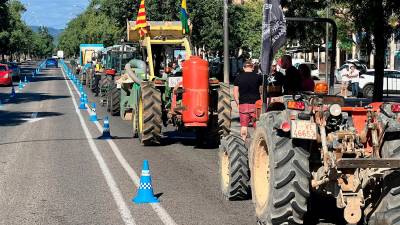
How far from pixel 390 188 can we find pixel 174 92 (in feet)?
26.3

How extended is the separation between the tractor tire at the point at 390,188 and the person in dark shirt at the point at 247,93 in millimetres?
5392

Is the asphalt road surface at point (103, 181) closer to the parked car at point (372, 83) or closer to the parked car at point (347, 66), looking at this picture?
the parked car at point (372, 83)

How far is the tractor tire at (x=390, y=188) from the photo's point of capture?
5.67 metres

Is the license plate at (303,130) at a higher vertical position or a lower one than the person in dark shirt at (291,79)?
lower

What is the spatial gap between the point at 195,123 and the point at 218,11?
101 feet

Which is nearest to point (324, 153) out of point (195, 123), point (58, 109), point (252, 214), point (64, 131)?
point (252, 214)

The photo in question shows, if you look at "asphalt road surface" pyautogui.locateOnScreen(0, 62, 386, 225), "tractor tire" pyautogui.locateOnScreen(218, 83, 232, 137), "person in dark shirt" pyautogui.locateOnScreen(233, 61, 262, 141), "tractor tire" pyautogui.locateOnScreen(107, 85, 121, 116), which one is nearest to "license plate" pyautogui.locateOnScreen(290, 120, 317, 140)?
"asphalt road surface" pyautogui.locateOnScreen(0, 62, 386, 225)

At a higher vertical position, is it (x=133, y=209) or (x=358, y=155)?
Result: (x=358, y=155)

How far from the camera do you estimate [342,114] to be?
640 cm

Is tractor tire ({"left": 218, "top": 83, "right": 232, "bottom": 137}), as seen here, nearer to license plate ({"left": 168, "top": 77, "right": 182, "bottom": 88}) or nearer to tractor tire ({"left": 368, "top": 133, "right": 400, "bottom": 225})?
license plate ({"left": 168, "top": 77, "right": 182, "bottom": 88})

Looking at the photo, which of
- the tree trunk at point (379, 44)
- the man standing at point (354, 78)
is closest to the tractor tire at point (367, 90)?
the man standing at point (354, 78)

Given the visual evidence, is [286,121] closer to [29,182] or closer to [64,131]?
[29,182]

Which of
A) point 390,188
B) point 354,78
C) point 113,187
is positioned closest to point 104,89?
point 354,78

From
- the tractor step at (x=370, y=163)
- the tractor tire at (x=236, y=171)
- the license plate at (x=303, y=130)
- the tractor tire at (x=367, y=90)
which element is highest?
the license plate at (x=303, y=130)
